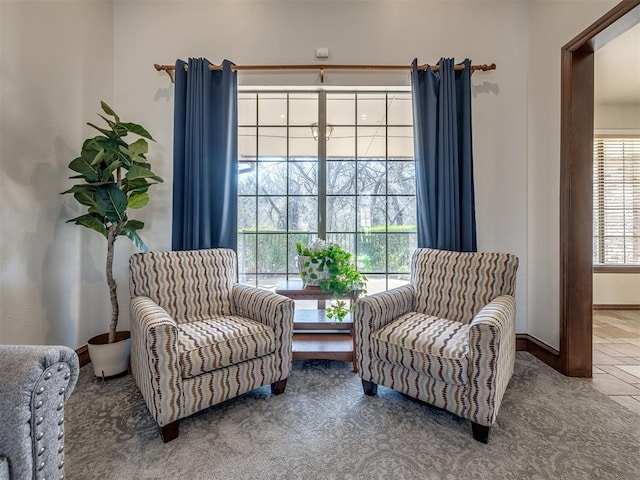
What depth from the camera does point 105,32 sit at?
8.23ft

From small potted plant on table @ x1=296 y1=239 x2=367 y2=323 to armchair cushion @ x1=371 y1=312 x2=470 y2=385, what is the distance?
1.21 feet

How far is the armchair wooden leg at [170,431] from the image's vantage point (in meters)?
1.49

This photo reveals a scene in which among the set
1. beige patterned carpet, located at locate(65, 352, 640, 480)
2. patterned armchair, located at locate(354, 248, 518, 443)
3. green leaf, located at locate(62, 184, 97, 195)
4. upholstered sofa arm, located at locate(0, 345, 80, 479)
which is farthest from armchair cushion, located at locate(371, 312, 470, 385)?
green leaf, located at locate(62, 184, 97, 195)

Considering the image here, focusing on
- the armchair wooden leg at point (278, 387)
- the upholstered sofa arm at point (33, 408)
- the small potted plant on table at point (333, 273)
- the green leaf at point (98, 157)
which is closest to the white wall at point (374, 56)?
the green leaf at point (98, 157)

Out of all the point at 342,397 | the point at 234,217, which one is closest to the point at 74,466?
the point at 342,397

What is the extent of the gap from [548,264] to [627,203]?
8.61 ft

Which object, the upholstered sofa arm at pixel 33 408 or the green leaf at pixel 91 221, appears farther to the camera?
the green leaf at pixel 91 221

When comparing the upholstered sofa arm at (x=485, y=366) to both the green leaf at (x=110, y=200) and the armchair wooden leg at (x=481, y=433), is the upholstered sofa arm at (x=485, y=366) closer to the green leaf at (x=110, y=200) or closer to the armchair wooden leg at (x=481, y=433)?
the armchair wooden leg at (x=481, y=433)

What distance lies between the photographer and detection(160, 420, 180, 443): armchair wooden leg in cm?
149

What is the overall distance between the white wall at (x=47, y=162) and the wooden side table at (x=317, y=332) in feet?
5.03

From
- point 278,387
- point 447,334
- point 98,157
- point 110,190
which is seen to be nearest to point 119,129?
point 98,157

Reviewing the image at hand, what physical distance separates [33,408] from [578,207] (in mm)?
2975

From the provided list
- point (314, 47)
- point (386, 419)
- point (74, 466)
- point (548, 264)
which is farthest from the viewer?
point (314, 47)

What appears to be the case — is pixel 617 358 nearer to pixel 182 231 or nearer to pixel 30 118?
pixel 182 231
